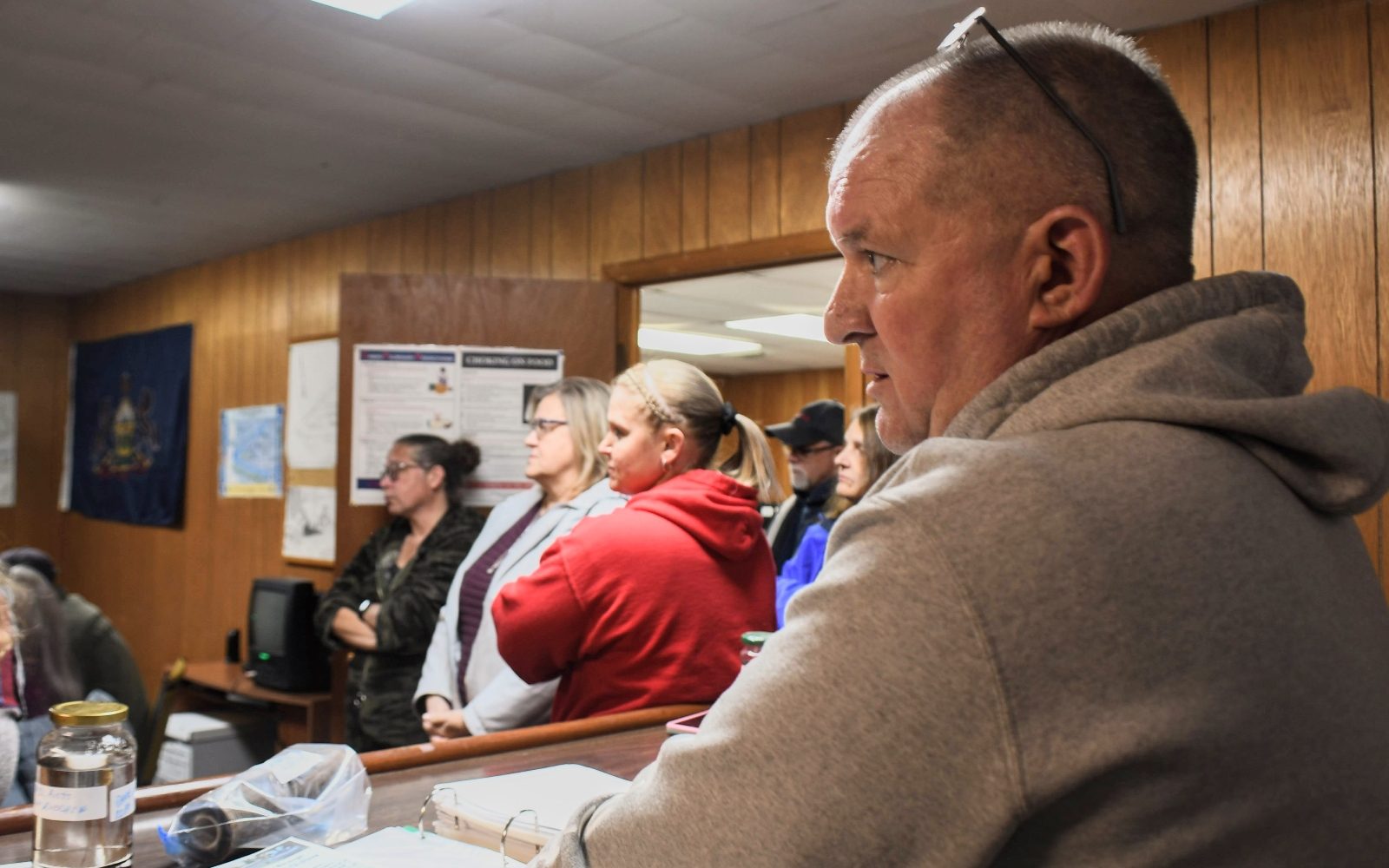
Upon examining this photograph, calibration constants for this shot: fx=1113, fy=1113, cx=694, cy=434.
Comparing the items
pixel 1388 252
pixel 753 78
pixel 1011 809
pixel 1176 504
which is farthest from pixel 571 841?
pixel 753 78

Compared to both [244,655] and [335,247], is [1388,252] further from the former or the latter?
[244,655]

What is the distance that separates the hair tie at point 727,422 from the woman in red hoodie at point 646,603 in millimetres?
340

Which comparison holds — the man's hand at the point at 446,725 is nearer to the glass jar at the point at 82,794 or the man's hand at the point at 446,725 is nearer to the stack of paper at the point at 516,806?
the stack of paper at the point at 516,806

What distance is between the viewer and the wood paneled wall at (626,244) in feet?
8.50

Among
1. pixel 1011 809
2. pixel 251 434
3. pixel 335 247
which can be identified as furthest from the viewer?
pixel 251 434

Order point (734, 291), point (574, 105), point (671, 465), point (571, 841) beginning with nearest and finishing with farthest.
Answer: point (571, 841), point (671, 465), point (574, 105), point (734, 291)

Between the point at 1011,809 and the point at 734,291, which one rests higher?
the point at 734,291

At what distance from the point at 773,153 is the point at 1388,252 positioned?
181 cm

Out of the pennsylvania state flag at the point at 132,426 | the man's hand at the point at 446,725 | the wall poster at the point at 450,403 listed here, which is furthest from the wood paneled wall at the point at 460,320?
the pennsylvania state flag at the point at 132,426

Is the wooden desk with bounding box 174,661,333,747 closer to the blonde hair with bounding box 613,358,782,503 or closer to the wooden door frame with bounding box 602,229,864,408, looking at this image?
the wooden door frame with bounding box 602,229,864,408

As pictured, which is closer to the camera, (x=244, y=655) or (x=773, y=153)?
(x=773, y=153)

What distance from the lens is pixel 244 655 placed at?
5.77m

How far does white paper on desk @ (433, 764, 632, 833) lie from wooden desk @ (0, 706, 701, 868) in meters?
0.08

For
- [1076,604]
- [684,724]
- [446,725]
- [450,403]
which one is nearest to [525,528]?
[446,725]
